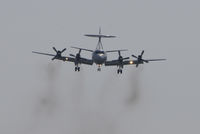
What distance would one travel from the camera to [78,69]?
301ft

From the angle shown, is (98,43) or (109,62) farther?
(98,43)

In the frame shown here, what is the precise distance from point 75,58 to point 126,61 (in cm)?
951

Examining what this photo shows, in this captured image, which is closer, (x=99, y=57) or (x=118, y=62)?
(x=99, y=57)

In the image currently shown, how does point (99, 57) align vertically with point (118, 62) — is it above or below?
above

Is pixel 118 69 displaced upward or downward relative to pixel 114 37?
downward

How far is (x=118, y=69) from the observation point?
300 ft

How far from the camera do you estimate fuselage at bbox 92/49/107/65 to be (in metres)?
87.6

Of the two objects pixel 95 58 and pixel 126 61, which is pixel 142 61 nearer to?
pixel 126 61

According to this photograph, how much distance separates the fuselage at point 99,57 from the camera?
287ft

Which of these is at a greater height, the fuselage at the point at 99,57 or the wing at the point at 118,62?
the fuselage at the point at 99,57

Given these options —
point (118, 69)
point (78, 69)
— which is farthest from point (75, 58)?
point (118, 69)

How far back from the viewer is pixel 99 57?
288 feet

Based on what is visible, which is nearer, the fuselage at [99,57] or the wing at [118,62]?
the fuselage at [99,57]

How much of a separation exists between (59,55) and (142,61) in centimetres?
1526
